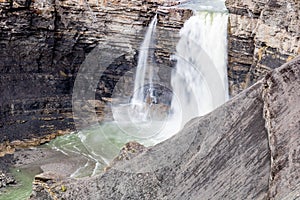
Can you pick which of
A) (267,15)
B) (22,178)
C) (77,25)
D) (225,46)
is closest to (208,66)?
(225,46)

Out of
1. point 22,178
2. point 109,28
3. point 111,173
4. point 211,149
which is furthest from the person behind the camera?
point 109,28

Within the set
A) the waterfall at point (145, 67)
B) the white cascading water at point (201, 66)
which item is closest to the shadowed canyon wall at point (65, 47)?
the waterfall at point (145, 67)

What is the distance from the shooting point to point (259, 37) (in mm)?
23500

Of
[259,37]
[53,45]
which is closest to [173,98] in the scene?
[259,37]

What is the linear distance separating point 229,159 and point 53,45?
21762 mm

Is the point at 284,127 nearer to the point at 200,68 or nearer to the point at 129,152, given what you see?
the point at 129,152

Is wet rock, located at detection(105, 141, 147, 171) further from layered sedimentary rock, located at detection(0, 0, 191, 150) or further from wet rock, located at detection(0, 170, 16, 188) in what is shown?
layered sedimentary rock, located at detection(0, 0, 191, 150)

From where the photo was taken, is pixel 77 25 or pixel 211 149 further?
pixel 77 25

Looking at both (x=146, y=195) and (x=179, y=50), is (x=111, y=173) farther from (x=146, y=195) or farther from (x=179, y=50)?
(x=179, y=50)

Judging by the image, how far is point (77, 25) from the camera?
91.0 feet

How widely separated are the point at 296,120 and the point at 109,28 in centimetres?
2169

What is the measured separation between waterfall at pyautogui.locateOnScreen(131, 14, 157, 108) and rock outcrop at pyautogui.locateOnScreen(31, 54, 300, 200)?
1911 centimetres

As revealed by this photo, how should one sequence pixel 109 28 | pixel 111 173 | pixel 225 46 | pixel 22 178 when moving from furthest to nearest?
pixel 109 28
pixel 225 46
pixel 22 178
pixel 111 173

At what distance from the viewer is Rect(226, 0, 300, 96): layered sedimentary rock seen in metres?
21.7
